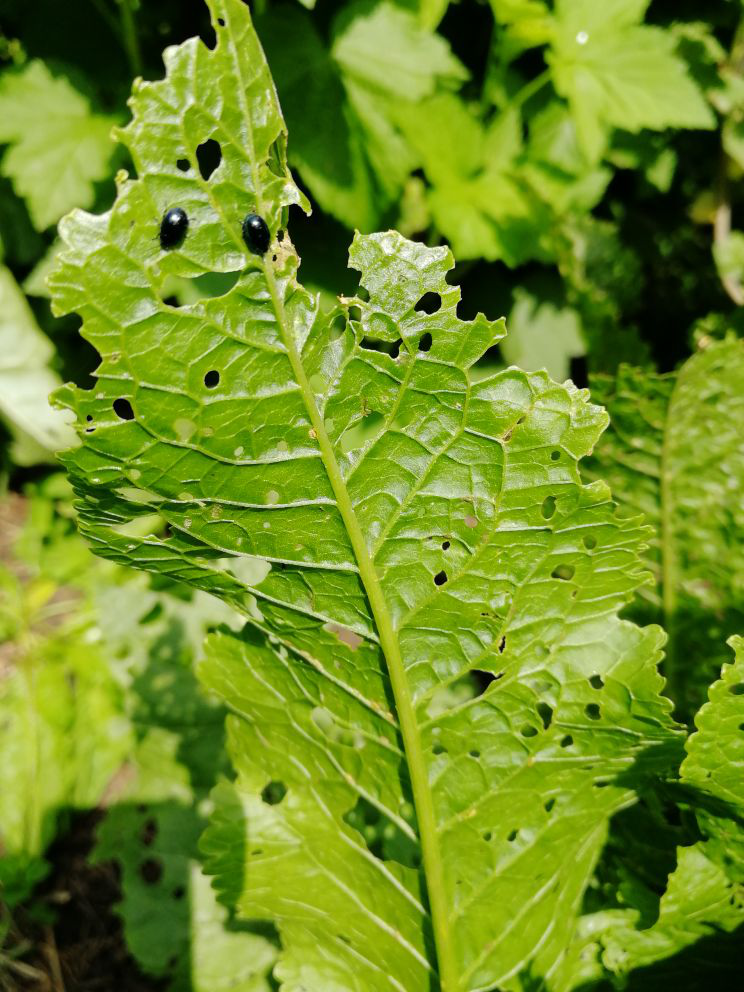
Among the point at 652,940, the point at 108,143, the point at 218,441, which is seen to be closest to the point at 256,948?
the point at 652,940

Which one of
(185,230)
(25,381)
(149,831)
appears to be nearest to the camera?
(185,230)

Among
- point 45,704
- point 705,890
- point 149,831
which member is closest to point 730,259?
point 705,890

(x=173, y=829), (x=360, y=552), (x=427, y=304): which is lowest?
(x=173, y=829)

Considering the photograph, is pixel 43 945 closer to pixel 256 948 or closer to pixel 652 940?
pixel 256 948

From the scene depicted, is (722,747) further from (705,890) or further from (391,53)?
(391,53)

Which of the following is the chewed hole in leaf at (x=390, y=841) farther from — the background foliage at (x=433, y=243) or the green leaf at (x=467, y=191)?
the green leaf at (x=467, y=191)

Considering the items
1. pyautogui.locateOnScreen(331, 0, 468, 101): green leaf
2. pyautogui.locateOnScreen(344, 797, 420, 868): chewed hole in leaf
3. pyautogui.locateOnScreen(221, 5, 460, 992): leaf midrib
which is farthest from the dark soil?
pyautogui.locateOnScreen(331, 0, 468, 101): green leaf

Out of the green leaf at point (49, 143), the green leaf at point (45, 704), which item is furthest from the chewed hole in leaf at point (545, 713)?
the green leaf at point (49, 143)

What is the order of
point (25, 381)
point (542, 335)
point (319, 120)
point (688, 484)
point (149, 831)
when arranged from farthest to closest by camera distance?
point (25, 381) → point (542, 335) → point (149, 831) → point (319, 120) → point (688, 484)
